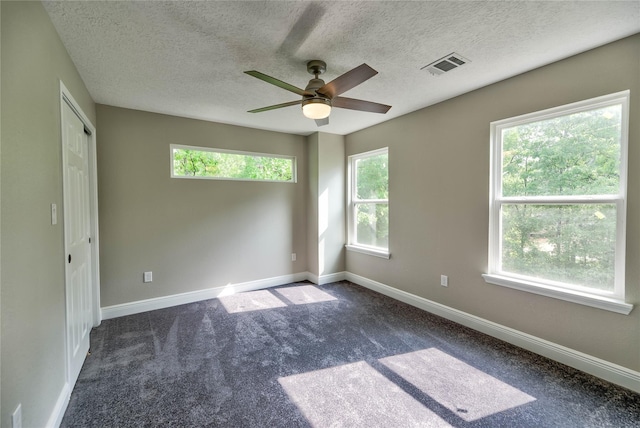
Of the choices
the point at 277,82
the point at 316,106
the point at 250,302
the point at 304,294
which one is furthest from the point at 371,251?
the point at 277,82

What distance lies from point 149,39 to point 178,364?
251cm

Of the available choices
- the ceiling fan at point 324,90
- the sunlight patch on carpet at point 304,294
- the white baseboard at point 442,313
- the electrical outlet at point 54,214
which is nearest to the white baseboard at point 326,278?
the white baseboard at point 442,313

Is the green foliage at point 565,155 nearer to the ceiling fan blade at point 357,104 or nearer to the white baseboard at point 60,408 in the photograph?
the ceiling fan blade at point 357,104

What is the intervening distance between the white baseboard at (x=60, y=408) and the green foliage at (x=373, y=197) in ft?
11.6

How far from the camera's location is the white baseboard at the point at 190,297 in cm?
324

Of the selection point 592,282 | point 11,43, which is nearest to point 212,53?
point 11,43

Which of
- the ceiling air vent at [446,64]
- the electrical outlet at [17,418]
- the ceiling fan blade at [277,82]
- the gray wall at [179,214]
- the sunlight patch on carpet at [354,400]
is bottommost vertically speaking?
the sunlight patch on carpet at [354,400]

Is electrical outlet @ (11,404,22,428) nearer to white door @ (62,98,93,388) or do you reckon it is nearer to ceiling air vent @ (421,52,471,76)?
white door @ (62,98,93,388)

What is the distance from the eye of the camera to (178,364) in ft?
7.48

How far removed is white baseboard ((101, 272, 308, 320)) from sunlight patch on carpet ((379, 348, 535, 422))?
7.99 ft

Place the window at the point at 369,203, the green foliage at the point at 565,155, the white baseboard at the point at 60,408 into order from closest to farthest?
the white baseboard at the point at 60,408 → the green foliage at the point at 565,155 → the window at the point at 369,203

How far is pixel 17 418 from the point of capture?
121 centimetres

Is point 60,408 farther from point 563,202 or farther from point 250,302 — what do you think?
point 563,202

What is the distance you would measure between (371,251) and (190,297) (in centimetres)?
262
